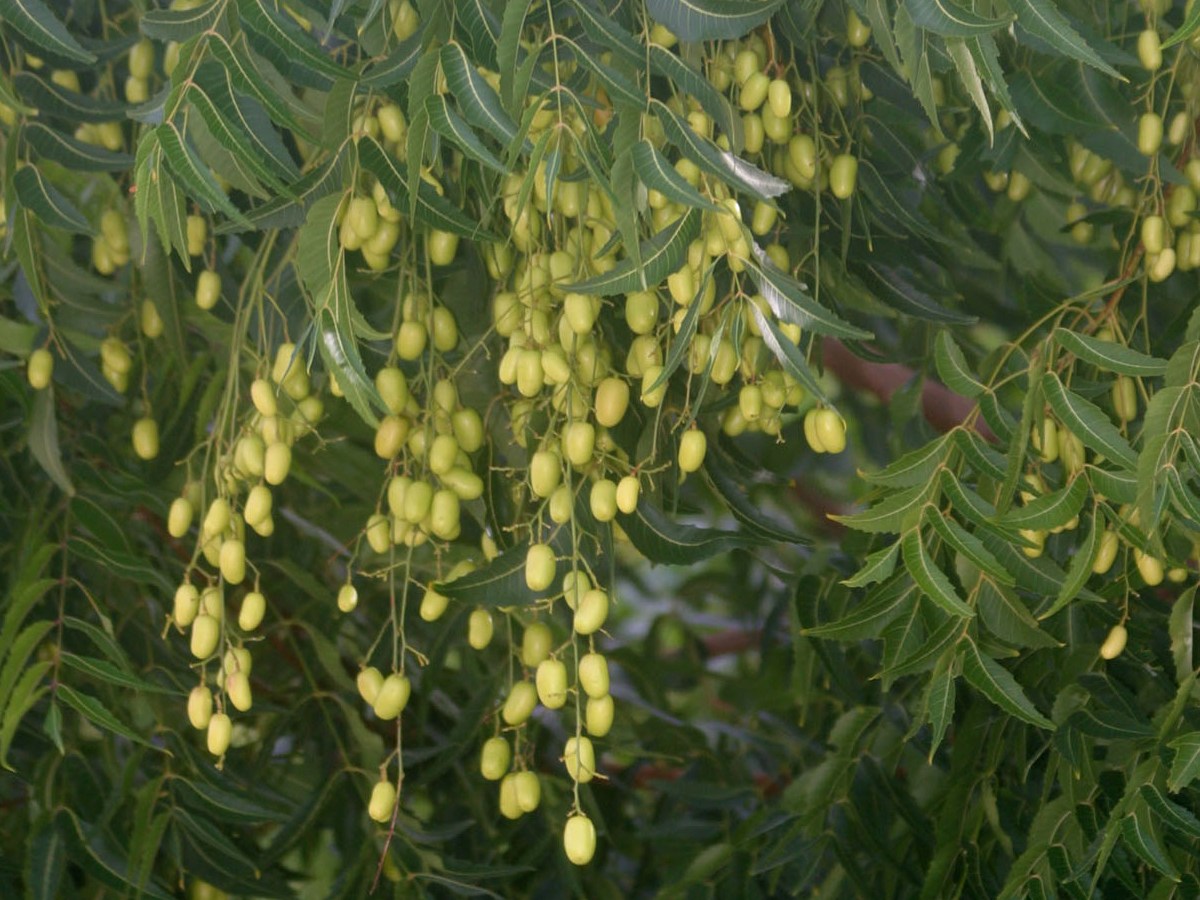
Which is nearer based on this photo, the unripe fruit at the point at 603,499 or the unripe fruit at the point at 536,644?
the unripe fruit at the point at 603,499

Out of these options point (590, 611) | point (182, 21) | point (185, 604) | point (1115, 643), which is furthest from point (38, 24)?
point (1115, 643)

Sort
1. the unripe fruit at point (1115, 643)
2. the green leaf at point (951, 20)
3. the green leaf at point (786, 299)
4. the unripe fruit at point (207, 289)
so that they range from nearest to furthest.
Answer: the green leaf at point (951, 20) → the green leaf at point (786, 299) → the unripe fruit at point (1115, 643) → the unripe fruit at point (207, 289)

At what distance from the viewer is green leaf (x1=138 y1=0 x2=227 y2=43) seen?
86 cm

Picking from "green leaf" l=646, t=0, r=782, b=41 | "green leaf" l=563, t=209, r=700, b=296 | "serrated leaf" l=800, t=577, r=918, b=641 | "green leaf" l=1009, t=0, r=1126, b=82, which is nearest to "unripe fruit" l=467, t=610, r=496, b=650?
"serrated leaf" l=800, t=577, r=918, b=641

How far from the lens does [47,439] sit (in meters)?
1.21

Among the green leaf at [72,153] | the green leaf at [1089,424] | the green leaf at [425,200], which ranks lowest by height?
the green leaf at [1089,424]

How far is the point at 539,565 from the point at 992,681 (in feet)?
0.89

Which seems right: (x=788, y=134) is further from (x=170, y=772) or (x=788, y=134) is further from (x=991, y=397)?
(x=170, y=772)

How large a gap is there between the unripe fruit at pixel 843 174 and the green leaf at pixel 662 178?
12.1 inches

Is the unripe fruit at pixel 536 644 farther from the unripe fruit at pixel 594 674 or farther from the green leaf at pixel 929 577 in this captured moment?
the green leaf at pixel 929 577

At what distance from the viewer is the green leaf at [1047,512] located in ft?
2.82

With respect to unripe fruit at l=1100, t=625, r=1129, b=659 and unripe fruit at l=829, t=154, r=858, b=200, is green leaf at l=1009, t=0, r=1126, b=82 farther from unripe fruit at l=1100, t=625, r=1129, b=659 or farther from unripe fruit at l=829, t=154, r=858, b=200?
unripe fruit at l=1100, t=625, r=1129, b=659

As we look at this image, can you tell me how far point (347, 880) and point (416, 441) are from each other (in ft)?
1.63

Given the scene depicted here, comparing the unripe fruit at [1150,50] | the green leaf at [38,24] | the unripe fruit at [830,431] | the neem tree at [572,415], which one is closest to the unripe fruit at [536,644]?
the neem tree at [572,415]
